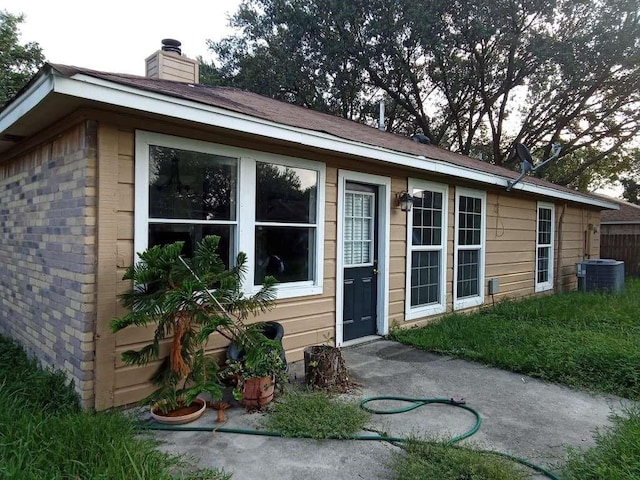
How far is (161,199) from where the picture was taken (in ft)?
11.0

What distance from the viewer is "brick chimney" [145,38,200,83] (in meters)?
5.72

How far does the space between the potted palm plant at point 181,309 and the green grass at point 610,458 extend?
2091 millimetres

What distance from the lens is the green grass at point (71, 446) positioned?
6.90 ft

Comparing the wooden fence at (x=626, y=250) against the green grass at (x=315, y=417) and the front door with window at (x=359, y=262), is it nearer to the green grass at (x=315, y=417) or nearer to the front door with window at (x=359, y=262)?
the front door with window at (x=359, y=262)

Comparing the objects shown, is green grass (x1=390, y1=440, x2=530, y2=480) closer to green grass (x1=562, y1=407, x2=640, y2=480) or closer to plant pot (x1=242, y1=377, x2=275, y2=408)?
green grass (x1=562, y1=407, x2=640, y2=480)

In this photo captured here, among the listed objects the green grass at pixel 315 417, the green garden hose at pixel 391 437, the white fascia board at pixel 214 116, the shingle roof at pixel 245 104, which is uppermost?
the shingle roof at pixel 245 104

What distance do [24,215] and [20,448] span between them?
266 cm

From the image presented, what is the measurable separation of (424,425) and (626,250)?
14.4 metres

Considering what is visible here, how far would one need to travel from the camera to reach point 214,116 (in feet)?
10.5

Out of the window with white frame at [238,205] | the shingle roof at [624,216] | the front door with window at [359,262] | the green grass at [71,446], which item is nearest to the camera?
the green grass at [71,446]

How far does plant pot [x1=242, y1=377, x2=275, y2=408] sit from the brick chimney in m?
4.35

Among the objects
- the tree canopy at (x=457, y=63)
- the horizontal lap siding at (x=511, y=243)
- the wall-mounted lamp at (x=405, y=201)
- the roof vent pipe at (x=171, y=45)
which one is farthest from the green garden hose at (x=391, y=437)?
the tree canopy at (x=457, y=63)

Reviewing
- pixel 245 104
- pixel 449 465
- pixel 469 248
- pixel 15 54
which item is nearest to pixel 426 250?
pixel 469 248

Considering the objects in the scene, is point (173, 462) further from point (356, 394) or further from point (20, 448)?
point (356, 394)
